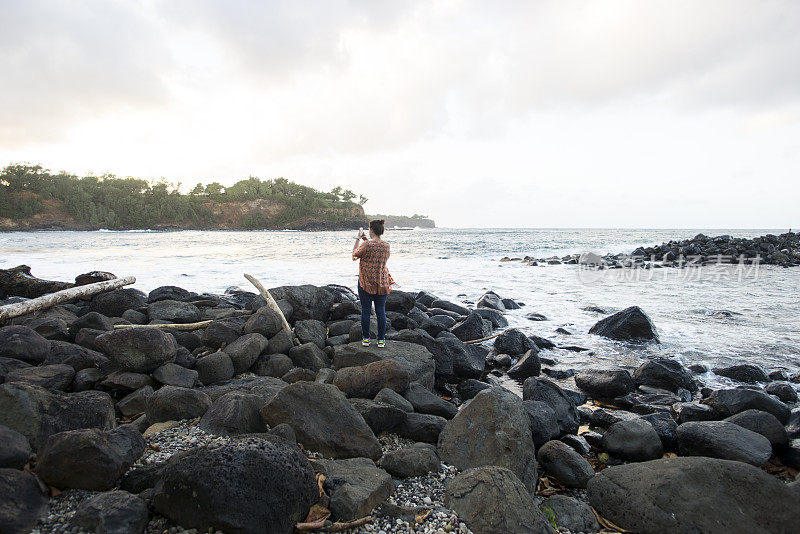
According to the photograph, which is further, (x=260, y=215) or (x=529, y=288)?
(x=260, y=215)

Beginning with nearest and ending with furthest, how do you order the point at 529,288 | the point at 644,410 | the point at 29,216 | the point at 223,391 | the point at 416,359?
the point at 223,391 → the point at 644,410 → the point at 416,359 → the point at 529,288 → the point at 29,216

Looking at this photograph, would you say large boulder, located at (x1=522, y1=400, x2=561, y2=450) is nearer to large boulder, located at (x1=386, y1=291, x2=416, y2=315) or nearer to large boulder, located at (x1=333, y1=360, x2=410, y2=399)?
large boulder, located at (x1=333, y1=360, x2=410, y2=399)

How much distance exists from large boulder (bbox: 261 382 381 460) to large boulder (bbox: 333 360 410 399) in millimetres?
893

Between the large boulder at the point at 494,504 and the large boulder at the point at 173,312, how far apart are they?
5663 mm

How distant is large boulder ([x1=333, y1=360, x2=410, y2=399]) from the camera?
4.16m

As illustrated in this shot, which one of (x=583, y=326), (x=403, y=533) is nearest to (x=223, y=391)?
(x=403, y=533)

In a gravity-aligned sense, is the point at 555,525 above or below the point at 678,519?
below

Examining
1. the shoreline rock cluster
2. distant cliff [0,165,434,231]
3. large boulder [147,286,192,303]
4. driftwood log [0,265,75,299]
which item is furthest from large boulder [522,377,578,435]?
distant cliff [0,165,434,231]

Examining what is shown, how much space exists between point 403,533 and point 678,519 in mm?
1670

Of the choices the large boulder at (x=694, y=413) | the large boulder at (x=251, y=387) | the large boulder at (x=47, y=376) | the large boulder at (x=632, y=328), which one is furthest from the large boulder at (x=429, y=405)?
the large boulder at (x=632, y=328)

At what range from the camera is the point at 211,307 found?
8.08m

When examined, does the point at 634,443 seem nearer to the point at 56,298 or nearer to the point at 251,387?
the point at 251,387

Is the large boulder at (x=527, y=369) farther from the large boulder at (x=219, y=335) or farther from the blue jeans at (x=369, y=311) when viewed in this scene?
the large boulder at (x=219, y=335)

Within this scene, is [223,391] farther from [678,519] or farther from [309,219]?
[309,219]
